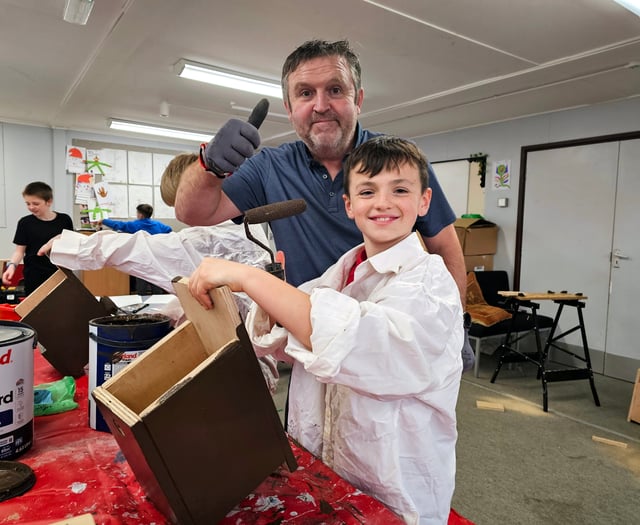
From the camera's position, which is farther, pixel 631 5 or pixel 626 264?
pixel 626 264

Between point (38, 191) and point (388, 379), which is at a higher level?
point (38, 191)

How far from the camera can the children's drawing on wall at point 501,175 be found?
494 cm

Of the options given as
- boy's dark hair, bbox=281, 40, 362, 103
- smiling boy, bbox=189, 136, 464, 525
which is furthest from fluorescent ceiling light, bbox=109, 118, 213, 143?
smiling boy, bbox=189, 136, 464, 525

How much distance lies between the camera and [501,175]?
5.00 m

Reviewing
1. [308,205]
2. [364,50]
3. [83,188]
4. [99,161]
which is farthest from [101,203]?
[308,205]

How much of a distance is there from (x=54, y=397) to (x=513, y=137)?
4997 millimetres

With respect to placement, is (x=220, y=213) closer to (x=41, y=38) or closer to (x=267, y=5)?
(x=267, y=5)

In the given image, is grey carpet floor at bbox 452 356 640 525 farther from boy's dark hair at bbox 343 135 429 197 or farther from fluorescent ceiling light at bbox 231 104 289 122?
fluorescent ceiling light at bbox 231 104 289 122

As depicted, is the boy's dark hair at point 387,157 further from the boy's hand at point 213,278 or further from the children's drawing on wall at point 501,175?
the children's drawing on wall at point 501,175

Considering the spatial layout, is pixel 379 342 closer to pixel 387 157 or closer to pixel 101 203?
pixel 387 157

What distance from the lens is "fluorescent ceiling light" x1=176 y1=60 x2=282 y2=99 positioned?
11.3 feet

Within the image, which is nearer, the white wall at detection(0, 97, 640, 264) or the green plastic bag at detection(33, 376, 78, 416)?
the green plastic bag at detection(33, 376, 78, 416)

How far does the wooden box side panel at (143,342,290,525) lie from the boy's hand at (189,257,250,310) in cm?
11

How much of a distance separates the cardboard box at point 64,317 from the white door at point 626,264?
447 centimetres
